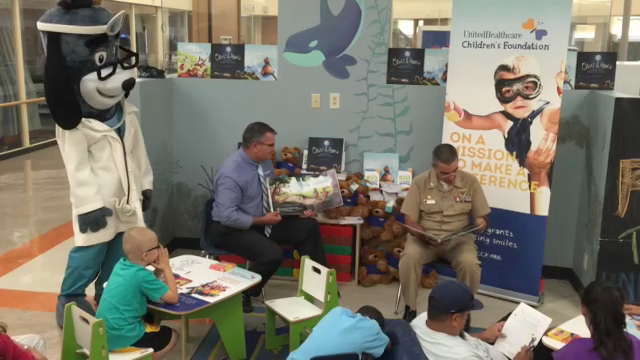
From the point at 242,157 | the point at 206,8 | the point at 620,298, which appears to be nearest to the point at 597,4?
the point at 206,8

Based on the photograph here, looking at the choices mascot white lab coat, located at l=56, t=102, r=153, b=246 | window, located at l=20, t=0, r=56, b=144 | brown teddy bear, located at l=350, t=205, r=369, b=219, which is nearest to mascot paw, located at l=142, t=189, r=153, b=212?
mascot white lab coat, located at l=56, t=102, r=153, b=246

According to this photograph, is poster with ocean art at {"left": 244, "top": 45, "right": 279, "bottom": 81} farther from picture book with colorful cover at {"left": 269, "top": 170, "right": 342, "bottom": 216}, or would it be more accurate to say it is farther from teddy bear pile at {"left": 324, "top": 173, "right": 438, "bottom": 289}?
teddy bear pile at {"left": 324, "top": 173, "right": 438, "bottom": 289}

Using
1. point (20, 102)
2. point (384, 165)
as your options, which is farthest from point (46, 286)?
point (20, 102)

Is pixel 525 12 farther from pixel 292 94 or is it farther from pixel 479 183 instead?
pixel 292 94

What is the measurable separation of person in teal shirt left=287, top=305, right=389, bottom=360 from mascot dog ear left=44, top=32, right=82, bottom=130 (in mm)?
2049

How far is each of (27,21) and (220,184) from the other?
7615mm

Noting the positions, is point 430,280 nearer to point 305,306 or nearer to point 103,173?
point 305,306

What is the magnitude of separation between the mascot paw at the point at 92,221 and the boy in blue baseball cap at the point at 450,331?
80.8 inches

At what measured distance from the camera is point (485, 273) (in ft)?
15.4

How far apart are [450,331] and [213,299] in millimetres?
1221

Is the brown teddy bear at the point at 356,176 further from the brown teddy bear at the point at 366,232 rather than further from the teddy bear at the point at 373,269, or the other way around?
the teddy bear at the point at 373,269

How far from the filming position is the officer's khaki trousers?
409 centimetres

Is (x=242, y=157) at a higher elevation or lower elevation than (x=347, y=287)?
higher

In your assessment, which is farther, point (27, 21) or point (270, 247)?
point (27, 21)
